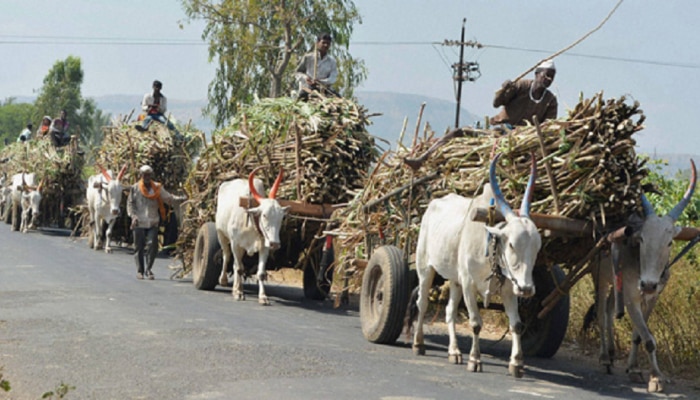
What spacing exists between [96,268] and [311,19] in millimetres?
16279

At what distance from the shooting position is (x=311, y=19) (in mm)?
32062

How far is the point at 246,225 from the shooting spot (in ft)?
44.3

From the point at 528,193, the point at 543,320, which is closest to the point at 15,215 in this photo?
the point at 543,320

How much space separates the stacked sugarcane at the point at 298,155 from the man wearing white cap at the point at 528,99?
276cm

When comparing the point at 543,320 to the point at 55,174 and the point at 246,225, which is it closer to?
the point at 246,225

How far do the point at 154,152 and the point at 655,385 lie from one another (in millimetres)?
13876

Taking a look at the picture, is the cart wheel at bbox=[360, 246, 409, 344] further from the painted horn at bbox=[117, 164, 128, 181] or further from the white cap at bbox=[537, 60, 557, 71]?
the painted horn at bbox=[117, 164, 128, 181]

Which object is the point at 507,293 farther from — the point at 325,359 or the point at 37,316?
the point at 37,316

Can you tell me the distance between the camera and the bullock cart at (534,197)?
8.53m

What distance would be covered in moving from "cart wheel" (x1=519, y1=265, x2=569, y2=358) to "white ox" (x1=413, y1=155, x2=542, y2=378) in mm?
1139

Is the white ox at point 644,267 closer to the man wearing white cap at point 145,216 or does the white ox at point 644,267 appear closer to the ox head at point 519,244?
the ox head at point 519,244

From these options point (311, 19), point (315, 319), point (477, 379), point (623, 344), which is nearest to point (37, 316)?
point (315, 319)

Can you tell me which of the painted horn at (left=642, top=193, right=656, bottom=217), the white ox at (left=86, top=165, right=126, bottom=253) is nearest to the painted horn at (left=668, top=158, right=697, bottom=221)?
the painted horn at (left=642, top=193, right=656, bottom=217)

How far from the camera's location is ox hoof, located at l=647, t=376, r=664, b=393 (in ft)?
27.3
